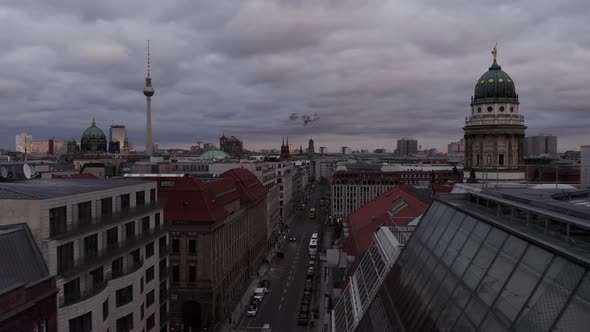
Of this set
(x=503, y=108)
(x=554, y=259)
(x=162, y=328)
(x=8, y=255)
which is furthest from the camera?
(x=503, y=108)

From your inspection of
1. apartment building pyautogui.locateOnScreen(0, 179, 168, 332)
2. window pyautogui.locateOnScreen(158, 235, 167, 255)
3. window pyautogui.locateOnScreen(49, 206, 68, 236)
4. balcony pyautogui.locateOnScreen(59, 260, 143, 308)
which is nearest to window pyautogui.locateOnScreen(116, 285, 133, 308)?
apartment building pyautogui.locateOnScreen(0, 179, 168, 332)

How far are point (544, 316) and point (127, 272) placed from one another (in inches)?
1499

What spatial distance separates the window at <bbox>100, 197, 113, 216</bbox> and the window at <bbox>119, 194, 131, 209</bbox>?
2.28 metres

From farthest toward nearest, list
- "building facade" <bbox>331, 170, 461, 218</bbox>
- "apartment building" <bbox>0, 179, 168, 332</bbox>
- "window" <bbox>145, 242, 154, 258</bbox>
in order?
"building facade" <bbox>331, 170, 461, 218</bbox> < "window" <bbox>145, 242, 154, 258</bbox> < "apartment building" <bbox>0, 179, 168, 332</bbox>

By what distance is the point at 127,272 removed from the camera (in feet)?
144

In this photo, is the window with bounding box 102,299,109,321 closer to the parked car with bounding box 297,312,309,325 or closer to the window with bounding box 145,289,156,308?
the window with bounding box 145,289,156,308

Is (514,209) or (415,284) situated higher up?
(514,209)

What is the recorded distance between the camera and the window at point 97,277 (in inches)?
1515

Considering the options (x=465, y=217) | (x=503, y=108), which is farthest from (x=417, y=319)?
(x=503, y=108)

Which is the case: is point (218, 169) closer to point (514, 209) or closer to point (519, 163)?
point (519, 163)

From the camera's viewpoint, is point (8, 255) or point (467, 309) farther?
point (8, 255)

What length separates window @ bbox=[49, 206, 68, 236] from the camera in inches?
1332

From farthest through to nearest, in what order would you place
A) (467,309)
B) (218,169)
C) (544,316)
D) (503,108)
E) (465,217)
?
(218,169) < (503,108) < (465,217) < (467,309) < (544,316)

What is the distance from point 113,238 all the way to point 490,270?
3413 cm
